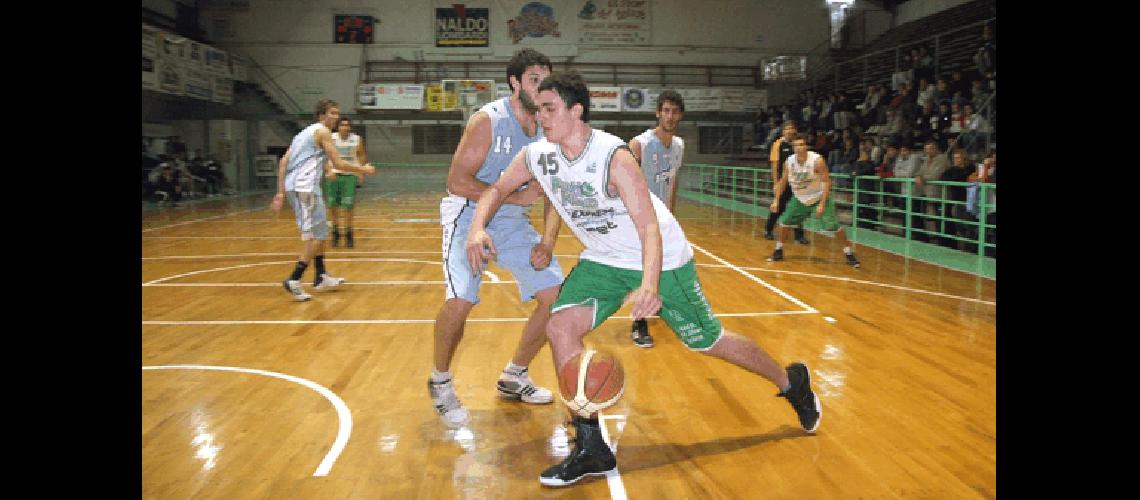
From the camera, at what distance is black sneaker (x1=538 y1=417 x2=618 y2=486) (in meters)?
3.53

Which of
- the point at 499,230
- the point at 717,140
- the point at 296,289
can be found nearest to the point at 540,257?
the point at 499,230

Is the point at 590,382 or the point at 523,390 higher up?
the point at 590,382

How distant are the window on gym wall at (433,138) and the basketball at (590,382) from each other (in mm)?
28770

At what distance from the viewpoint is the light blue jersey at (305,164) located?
8391mm

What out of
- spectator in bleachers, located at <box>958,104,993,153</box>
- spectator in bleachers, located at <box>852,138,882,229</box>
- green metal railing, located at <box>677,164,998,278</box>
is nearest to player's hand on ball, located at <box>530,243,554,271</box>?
green metal railing, located at <box>677,164,998,278</box>

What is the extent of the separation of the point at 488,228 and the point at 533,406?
100 cm

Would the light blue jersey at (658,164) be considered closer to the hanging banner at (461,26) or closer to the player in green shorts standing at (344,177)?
the player in green shorts standing at (344,177)

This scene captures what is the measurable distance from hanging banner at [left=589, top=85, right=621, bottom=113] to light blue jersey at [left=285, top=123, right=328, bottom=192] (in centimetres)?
2063

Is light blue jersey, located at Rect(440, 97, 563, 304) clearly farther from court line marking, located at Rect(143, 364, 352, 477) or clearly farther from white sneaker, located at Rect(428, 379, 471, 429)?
court line marking, located at Rect(143, 364, 352, 477)

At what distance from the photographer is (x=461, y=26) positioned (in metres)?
31.5

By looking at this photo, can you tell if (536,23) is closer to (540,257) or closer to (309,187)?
(309,187)

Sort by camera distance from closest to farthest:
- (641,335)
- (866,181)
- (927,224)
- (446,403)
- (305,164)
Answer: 1. (446,403)
2. (641,335)
3. (305,164)
4. (927,224)
5. (866,181)
